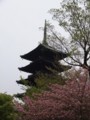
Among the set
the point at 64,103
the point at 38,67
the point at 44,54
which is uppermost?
the point at 64,103

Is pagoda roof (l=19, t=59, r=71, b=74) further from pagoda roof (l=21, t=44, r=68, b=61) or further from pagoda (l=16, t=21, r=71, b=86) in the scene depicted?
pagoda roof (l=21, t=44, r=68, b=61)

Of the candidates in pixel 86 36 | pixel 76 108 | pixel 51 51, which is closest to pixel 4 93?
pixel 51 51

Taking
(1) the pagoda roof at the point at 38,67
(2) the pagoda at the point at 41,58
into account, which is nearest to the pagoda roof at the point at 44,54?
(2) the pagoda at the point at 41,58

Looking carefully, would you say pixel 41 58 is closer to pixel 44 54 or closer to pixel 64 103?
pixel 44 54

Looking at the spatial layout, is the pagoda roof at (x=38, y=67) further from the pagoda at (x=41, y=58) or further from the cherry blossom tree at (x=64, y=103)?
the cherry blossom tree at (x=64, y=103)

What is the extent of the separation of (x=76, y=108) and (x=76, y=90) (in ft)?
2.18

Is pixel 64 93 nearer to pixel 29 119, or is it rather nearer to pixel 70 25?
pixel 29 119

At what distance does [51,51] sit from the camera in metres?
34.7

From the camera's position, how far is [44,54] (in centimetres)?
3528

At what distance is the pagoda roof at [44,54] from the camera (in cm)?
3412

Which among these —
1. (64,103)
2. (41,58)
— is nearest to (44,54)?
(41,58)

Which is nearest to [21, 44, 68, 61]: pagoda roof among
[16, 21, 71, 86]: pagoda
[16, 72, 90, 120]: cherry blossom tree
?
[16, 21, 71, 86]: pagoda

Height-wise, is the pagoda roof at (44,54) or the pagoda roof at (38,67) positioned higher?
the pagoda roof at (44,54)

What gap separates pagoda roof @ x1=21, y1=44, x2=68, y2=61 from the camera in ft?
112
